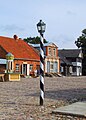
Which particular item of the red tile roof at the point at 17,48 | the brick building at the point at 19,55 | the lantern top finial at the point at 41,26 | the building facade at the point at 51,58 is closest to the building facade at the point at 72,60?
the building facade at the point at 51,58

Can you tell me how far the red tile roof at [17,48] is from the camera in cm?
4709

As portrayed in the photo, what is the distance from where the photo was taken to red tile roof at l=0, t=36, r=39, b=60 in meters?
47.1

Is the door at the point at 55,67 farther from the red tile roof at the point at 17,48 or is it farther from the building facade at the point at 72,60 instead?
the building facade at the point at 72,60

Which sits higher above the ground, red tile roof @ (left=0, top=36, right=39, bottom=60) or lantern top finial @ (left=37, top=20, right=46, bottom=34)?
red tile roof @ (left=0, top=36, right=39, bottom=60)

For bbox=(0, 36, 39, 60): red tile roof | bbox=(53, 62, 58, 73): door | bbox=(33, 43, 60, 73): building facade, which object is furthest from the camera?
bbox=(53, 62, 58, 73): door

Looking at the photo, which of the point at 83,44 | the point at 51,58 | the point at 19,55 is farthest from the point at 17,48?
the point at 83,44

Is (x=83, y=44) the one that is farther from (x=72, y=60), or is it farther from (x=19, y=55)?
(x=19, y=55)

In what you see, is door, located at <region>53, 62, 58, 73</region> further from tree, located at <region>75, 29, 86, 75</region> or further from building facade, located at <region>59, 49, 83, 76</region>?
tree, located at <region>75, 29, 86, 75</region>

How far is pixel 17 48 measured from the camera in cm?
4981

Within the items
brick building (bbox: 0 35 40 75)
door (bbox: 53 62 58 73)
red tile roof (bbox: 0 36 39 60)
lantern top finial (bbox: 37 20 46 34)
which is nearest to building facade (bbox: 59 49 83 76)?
door (bbox: 53 62 58 73)

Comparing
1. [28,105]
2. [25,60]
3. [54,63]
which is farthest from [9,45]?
[28,105]

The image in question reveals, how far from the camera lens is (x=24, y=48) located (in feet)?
170

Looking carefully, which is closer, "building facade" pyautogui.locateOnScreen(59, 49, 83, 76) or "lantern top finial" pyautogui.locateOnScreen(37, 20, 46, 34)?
"lantern top finial" pyautogui.locateOnScreen(37, 20, 46, 34)

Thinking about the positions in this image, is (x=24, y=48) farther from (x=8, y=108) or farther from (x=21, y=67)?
(x=8, y=108)
